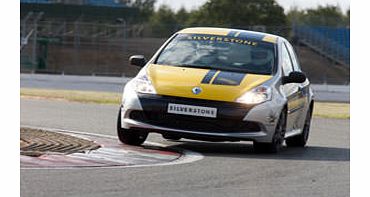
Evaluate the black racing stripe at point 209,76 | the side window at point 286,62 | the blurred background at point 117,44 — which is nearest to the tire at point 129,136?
the black racing stripe at point 209,76

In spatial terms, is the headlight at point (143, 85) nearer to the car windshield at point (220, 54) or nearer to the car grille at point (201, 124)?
the car grille at point (201, 124)

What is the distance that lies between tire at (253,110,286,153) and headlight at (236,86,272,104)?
37cm

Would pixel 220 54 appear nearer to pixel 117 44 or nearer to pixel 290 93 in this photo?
pixel 290 93

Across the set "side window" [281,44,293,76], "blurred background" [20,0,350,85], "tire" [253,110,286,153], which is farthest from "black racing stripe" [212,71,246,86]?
"blurred background" [20,0,350,85]

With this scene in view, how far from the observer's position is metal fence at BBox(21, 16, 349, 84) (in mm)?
54906

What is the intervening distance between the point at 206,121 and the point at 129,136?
1.01m

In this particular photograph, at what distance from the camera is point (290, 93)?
11.6m

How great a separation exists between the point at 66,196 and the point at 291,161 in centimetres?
408

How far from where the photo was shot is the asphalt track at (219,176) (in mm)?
7078

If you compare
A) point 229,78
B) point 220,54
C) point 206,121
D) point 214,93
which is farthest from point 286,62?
point 206,121

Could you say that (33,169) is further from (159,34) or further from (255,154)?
(159,34)

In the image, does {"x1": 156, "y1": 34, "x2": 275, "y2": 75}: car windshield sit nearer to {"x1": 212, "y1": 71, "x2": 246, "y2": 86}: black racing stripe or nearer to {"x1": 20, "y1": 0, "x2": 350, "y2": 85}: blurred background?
{"x1": 212, "y1": 71, "x2": 246, "y2": 86}: black racing stripe

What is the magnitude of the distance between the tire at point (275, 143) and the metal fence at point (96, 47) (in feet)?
141
